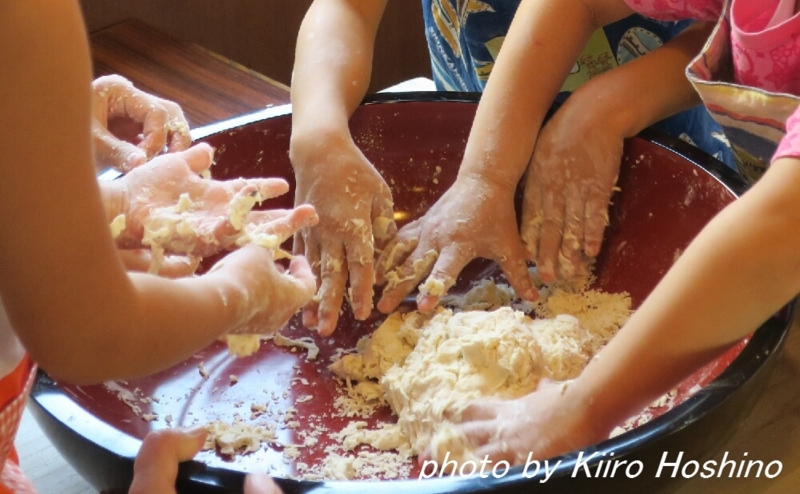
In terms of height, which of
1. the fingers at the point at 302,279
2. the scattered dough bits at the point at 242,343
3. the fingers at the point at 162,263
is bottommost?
the scattered dough bits at the point at 242,343

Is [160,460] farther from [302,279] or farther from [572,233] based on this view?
[572,233]

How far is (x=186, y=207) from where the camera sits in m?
0.68

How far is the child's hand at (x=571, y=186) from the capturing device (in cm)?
89

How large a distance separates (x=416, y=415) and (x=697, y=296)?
0.89ft

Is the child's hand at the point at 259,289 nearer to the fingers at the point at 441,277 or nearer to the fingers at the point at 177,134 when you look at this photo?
the fingers at the point at 441,277

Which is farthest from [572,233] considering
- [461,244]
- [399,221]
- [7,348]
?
[7,348]

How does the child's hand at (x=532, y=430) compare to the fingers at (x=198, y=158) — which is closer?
the child's hand at (x=532, y=430)

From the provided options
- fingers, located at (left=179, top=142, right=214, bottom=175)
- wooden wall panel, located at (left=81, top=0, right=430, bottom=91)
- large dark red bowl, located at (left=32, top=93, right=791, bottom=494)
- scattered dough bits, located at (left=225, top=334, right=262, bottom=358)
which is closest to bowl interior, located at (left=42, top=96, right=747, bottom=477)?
large dark red bowl, located at (left=32, top=93, right=791, bottom=494)

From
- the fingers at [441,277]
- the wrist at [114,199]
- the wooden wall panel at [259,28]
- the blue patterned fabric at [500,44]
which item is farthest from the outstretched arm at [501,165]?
the wooden wall panel at [259,28]

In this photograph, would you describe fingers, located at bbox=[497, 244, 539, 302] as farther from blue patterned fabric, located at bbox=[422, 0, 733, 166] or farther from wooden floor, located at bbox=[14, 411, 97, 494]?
wooden floor, located at bbox=[14, 411, 97, 494]

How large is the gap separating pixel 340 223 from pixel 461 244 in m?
0.13

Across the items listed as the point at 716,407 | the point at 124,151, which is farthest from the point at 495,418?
the point at 124,151

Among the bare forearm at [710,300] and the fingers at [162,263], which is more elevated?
the bare forearm at [710,300]

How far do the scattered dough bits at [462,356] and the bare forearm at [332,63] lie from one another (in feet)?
0.80
